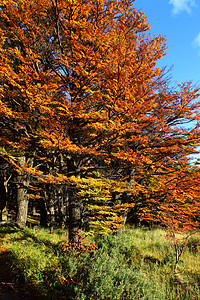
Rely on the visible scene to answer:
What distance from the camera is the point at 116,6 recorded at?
664 centimetres

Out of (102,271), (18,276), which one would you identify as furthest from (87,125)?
(18,276)

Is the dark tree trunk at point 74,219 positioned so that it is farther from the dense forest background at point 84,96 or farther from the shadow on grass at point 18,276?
the shadow on grass at point 18,276

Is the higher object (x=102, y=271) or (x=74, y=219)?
(x=74, y=219)

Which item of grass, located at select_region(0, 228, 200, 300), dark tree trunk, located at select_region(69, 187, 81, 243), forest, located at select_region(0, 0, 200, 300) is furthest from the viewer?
dark tree trunk, located at select_region(69, 187, 81, 243)

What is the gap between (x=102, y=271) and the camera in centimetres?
400

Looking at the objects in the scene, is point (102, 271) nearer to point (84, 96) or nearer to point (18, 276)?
point (18, 276)

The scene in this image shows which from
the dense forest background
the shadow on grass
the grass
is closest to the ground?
the shadow on grass

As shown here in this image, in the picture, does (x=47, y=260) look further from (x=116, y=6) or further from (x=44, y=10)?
(x=116, y=6)

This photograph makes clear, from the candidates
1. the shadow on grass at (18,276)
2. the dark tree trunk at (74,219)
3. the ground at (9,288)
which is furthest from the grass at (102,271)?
the dark tree trunk at (74,219)

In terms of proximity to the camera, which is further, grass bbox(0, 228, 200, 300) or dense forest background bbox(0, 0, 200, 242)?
dense forest background bbox(0, 0, 200, 242)

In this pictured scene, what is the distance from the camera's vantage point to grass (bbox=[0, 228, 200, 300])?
3.57 m

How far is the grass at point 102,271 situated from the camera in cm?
357

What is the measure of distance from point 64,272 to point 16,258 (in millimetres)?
2803

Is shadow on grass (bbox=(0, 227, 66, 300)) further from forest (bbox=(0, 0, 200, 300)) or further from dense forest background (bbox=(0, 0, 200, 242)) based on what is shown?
dense forest background (bbox=(0, 0, 200, 242))
